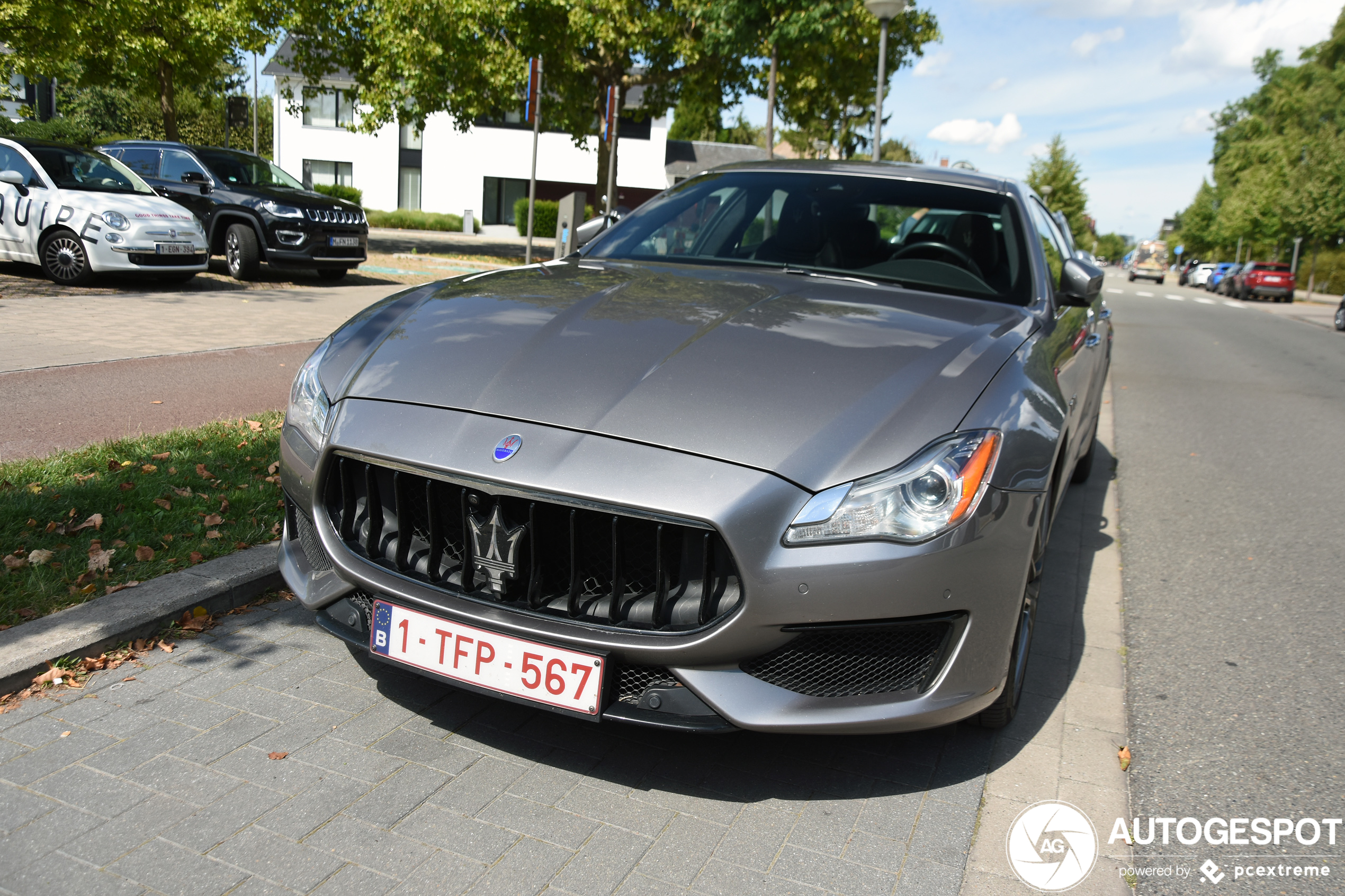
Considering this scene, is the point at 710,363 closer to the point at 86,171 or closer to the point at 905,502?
the point at 905,502

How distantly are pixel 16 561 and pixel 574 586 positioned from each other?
2289mm

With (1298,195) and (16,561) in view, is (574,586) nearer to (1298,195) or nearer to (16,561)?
(16,561)

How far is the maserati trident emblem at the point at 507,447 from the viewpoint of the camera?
7.81 feet

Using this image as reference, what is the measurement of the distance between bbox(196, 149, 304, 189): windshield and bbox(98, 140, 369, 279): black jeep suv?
13mm

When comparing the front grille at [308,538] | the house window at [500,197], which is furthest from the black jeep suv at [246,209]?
the house window at [500,197]

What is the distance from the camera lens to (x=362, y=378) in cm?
275

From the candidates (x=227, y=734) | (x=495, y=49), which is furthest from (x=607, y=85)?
(x=227, y=734)

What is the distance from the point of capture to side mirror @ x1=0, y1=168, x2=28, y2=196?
10812mm

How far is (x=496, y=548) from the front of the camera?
7.86 ft

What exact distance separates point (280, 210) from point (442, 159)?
34.9m

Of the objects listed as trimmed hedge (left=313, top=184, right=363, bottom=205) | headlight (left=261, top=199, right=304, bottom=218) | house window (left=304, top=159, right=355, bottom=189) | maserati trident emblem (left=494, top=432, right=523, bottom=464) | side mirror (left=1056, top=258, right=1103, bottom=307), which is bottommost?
maserati trident emblem (left=494, top=432, right=523, bottom=464)

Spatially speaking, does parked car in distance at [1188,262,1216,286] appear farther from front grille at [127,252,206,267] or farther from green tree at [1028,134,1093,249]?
front grille at [127,252,206,267]

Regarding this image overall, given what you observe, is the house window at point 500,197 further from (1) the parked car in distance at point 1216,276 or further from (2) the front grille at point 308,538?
(2) the front grille at point 308,538

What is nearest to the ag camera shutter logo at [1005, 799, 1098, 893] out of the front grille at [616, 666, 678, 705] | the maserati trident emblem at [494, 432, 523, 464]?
the front grille at [616, 666, 678, 705]
